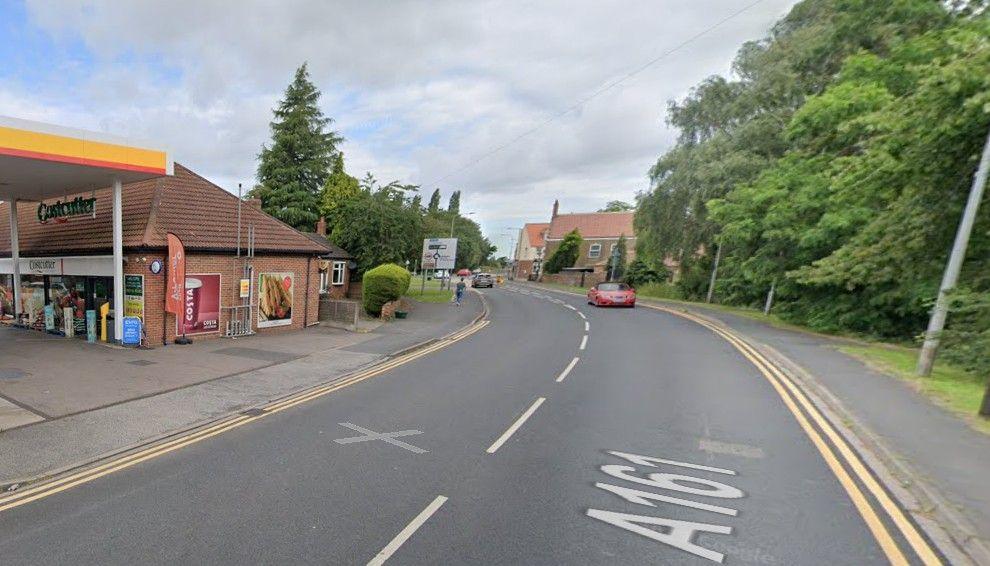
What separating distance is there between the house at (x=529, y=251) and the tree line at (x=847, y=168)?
4664cm

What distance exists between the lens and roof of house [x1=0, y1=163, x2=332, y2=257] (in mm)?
14469

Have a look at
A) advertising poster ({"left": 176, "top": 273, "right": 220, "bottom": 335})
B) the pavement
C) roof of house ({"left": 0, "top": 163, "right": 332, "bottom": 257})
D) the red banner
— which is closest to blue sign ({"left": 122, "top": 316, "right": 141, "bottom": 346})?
the pavement

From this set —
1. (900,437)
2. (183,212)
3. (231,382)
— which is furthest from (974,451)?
(183,212)

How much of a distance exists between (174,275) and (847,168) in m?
18.7

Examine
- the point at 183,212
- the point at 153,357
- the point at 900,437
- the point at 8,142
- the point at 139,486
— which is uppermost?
the point at 8,142

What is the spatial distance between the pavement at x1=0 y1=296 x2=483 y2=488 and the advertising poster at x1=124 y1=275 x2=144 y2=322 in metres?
1.22

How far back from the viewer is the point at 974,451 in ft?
19.4

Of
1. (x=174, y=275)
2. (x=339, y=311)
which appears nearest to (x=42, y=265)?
(x=174, y=275)

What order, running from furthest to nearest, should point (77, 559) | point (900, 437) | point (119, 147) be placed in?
point (119, 147)
point (900, 437)
point (77, 559)

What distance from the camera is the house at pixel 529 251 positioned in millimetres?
82250

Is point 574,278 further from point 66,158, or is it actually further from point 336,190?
point 66,158

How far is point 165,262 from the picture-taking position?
13648 mm

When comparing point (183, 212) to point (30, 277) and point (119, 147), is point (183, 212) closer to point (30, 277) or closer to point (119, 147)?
point (119, 147)

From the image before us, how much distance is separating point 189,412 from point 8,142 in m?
7.51
